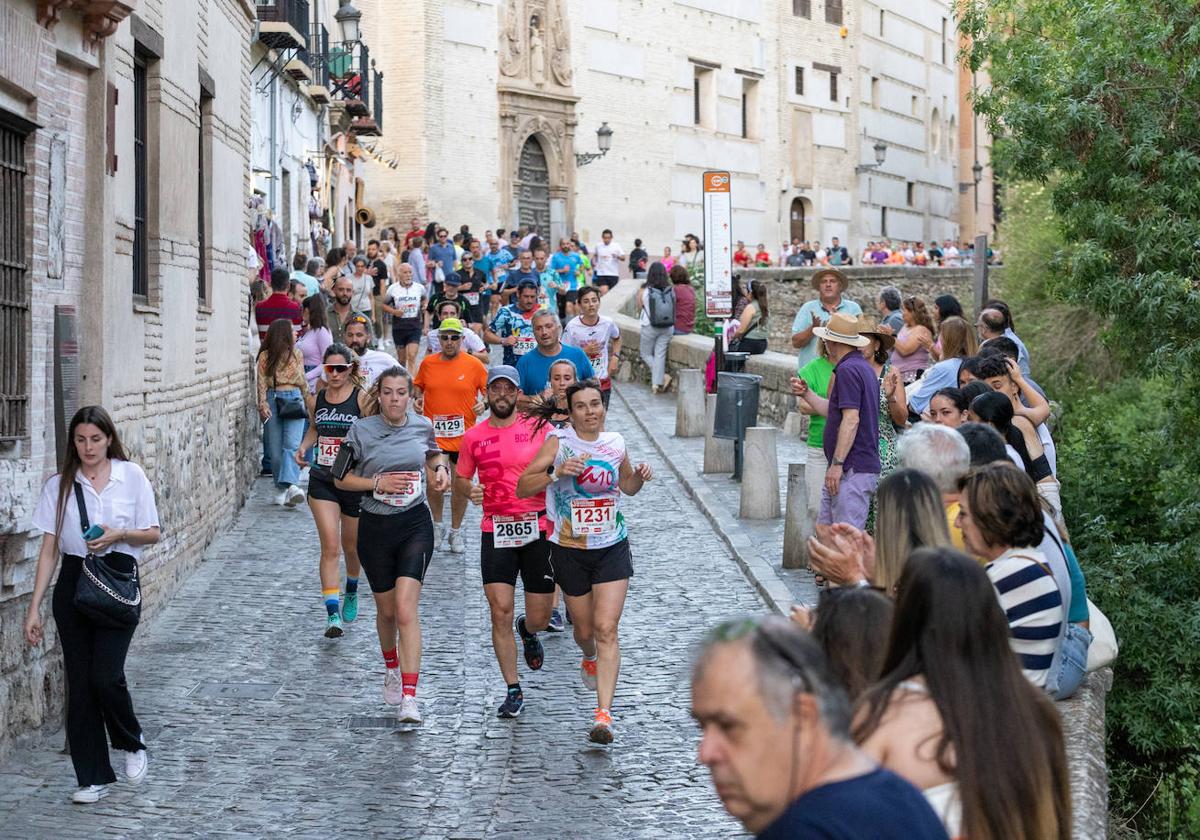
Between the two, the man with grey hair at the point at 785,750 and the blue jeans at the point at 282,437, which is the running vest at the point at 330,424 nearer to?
the blue jeans at the point at 282,437

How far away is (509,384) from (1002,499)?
4.23 m

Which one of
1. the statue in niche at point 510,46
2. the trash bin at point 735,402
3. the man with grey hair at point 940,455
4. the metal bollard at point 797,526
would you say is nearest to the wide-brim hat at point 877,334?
the metal bollard at point 797,526

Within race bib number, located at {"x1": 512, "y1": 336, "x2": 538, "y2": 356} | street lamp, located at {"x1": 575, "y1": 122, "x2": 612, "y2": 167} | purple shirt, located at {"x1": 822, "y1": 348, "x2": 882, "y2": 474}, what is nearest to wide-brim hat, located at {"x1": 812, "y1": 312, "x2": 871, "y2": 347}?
purple shirt, located at {"x1": 822, "y1": 348, "x2": 882, "y2": 474}

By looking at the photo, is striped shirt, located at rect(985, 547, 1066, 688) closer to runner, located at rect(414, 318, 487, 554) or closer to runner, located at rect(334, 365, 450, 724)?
runner, located at rect(334, 365, 450, 724)

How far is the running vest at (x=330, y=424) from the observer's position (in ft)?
34.9

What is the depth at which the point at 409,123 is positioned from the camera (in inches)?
1602

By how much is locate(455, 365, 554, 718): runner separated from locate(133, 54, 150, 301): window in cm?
340

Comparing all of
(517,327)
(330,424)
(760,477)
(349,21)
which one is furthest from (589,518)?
(349,21)

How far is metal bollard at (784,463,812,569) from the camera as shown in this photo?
1204 cm

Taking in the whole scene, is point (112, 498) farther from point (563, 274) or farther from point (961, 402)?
point (563, 274)


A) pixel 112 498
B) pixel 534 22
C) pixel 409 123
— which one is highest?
pixel 534 22

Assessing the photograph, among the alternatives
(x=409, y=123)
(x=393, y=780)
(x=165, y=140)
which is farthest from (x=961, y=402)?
(x=409, y=123)

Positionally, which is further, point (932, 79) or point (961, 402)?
point (932, 79)

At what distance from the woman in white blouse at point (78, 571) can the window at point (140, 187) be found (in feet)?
13.5
